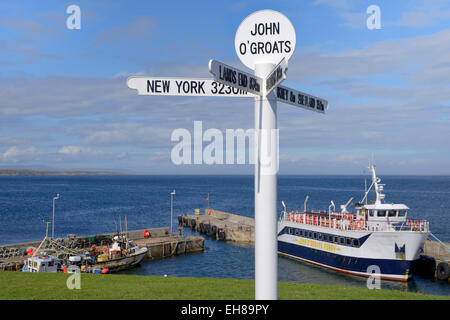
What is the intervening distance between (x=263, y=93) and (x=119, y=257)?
34243mm

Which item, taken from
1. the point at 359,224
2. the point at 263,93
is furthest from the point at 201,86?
the point at 359,224

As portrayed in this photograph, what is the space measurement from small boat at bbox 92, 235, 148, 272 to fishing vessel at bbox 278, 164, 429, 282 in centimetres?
1707

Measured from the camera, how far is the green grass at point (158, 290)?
32.3 feet

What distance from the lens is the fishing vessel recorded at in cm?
3078

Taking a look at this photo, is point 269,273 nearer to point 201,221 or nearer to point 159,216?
point 201,221

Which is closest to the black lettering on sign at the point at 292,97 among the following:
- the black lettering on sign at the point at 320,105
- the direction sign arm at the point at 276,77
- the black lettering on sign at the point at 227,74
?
the direction sign arm at the point at 276,77

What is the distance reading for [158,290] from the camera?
10398 mm

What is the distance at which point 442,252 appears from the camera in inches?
1454

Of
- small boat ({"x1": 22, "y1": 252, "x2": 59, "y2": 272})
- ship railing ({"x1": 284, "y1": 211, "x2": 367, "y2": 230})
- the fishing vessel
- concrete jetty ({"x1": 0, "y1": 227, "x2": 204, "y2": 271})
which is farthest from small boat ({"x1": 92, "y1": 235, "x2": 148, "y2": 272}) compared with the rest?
the fishing vessel

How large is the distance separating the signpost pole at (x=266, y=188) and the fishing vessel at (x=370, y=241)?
25.7 m

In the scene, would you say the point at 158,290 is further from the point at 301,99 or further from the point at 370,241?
the point at 370,241
